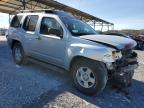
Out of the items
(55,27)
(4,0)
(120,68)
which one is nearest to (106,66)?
(120,68)

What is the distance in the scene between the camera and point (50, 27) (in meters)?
5.93

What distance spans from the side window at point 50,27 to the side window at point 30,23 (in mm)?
495

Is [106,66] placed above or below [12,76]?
above

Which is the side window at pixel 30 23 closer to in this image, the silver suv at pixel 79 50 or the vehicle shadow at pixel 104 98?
the silver suv at pixel 79 50

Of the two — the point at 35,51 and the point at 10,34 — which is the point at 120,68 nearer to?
the point at 35,51

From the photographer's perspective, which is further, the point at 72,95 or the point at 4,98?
the point at 72,95

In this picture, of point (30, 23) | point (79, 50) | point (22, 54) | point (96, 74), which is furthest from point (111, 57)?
point (22, 54)

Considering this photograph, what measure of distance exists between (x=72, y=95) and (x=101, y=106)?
0.80 metres

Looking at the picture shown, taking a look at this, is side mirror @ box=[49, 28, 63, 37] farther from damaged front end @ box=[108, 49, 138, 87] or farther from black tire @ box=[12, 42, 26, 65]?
black tire @ box=[12, 42, 26, 65]

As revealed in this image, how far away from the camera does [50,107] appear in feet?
13.6

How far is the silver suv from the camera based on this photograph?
4688 mm

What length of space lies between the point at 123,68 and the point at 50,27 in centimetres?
239

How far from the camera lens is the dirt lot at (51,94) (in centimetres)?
435

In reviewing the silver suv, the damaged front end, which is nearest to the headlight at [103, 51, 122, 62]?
the silver suv
